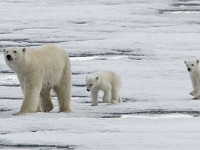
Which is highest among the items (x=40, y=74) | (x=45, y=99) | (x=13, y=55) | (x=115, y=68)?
(x=13, y=55)

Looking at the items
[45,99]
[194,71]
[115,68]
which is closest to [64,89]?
[45,99]

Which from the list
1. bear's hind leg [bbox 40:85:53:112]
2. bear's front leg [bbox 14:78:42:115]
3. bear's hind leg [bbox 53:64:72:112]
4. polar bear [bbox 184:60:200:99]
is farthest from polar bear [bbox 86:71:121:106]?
bear's front leg [bbox 14:78:42:115]

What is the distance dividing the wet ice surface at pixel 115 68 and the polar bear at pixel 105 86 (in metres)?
0.17

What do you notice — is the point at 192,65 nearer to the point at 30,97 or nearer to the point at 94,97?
the point at 94,97

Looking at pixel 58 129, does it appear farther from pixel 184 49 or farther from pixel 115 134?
pixel 184 49

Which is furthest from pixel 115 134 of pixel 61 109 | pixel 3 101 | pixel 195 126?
pixel 3 101

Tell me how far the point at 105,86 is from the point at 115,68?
269cm

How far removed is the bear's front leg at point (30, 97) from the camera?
24.9 feet

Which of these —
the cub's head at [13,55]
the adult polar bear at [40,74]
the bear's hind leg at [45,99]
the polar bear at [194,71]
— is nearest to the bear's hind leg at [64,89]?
the adult polar bear at [40,74]

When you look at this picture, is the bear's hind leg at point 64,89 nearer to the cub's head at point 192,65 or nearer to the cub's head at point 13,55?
the cub's head at point 13,55

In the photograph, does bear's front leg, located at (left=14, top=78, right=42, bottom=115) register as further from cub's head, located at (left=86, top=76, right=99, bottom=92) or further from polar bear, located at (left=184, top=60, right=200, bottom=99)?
polar bear, located at (left=184, top=60, right=200, bottom=99)

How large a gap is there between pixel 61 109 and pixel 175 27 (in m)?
9.16

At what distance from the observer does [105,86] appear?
909 centimetres

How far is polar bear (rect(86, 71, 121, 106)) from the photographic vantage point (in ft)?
29.1
